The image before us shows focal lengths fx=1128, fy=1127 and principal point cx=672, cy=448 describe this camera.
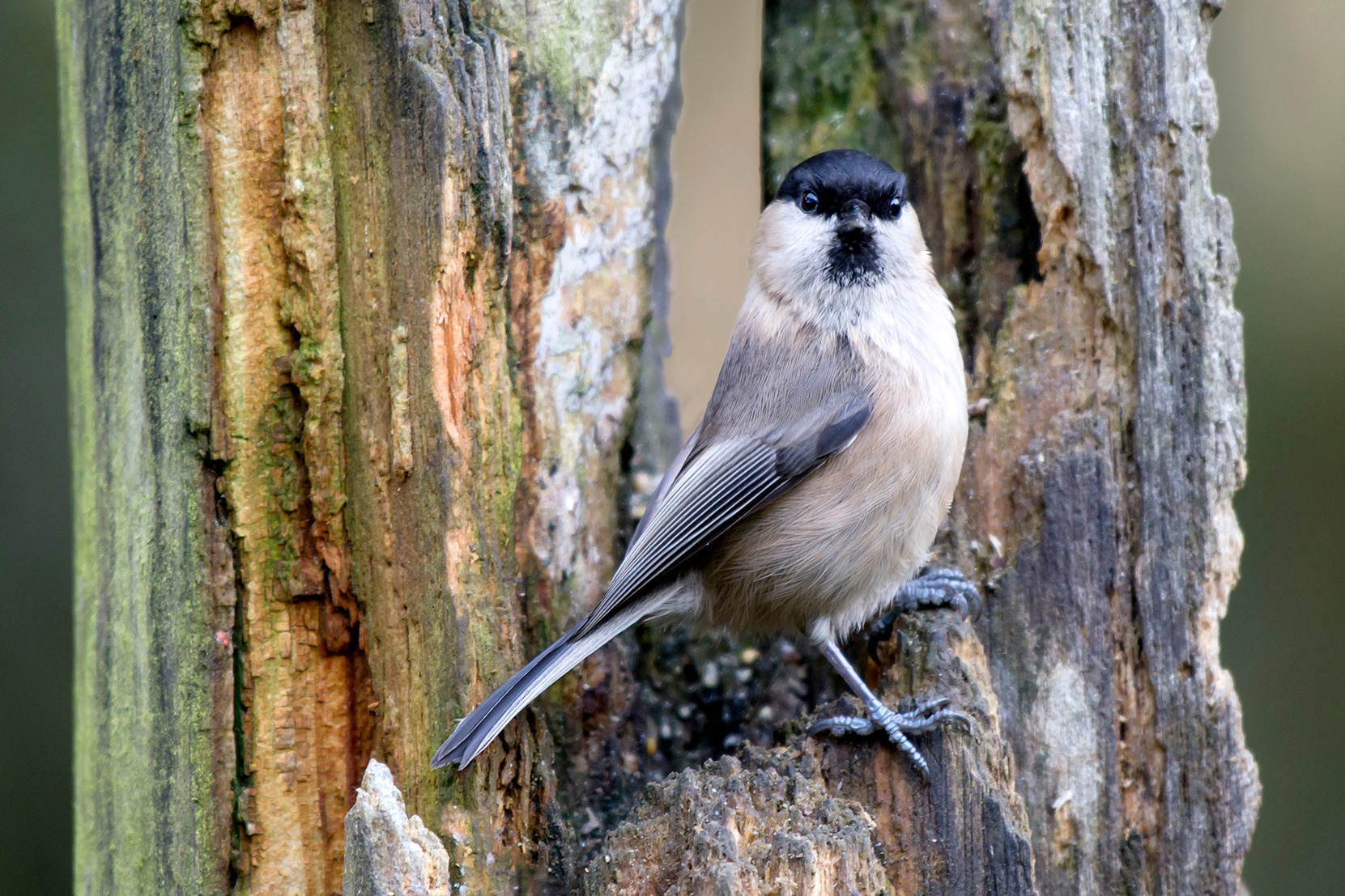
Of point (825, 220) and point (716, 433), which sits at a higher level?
point (825, 220)

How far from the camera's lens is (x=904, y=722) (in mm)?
2277

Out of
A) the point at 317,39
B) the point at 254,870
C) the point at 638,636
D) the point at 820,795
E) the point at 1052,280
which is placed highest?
the point at 317,39

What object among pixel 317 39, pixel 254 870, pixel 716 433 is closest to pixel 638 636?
pixel 716 433

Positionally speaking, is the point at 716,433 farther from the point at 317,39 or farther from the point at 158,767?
the point at 158,767

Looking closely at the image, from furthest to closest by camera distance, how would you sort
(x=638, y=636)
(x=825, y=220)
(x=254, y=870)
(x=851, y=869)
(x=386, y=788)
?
1. (x=638, y=636)
2. (x=825, y=220)
3. (x=254, y=870)
4. (x=851, y=869)
5. (x=386, y=788)

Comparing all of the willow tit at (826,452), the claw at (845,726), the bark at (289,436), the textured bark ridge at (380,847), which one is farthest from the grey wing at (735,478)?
the textured bark ridge at (380,847)

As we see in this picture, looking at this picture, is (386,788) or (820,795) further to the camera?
(820,795)

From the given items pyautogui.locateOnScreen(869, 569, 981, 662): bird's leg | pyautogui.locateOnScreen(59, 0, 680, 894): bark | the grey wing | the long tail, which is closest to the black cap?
the grey wing

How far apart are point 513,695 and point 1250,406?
338cm

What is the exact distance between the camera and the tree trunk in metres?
2.18

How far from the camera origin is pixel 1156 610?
8.16 feet

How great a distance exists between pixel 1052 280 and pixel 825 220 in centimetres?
54

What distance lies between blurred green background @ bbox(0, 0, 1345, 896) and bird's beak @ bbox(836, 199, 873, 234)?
1.24 m

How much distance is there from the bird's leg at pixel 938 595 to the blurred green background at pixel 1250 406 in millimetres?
1354
